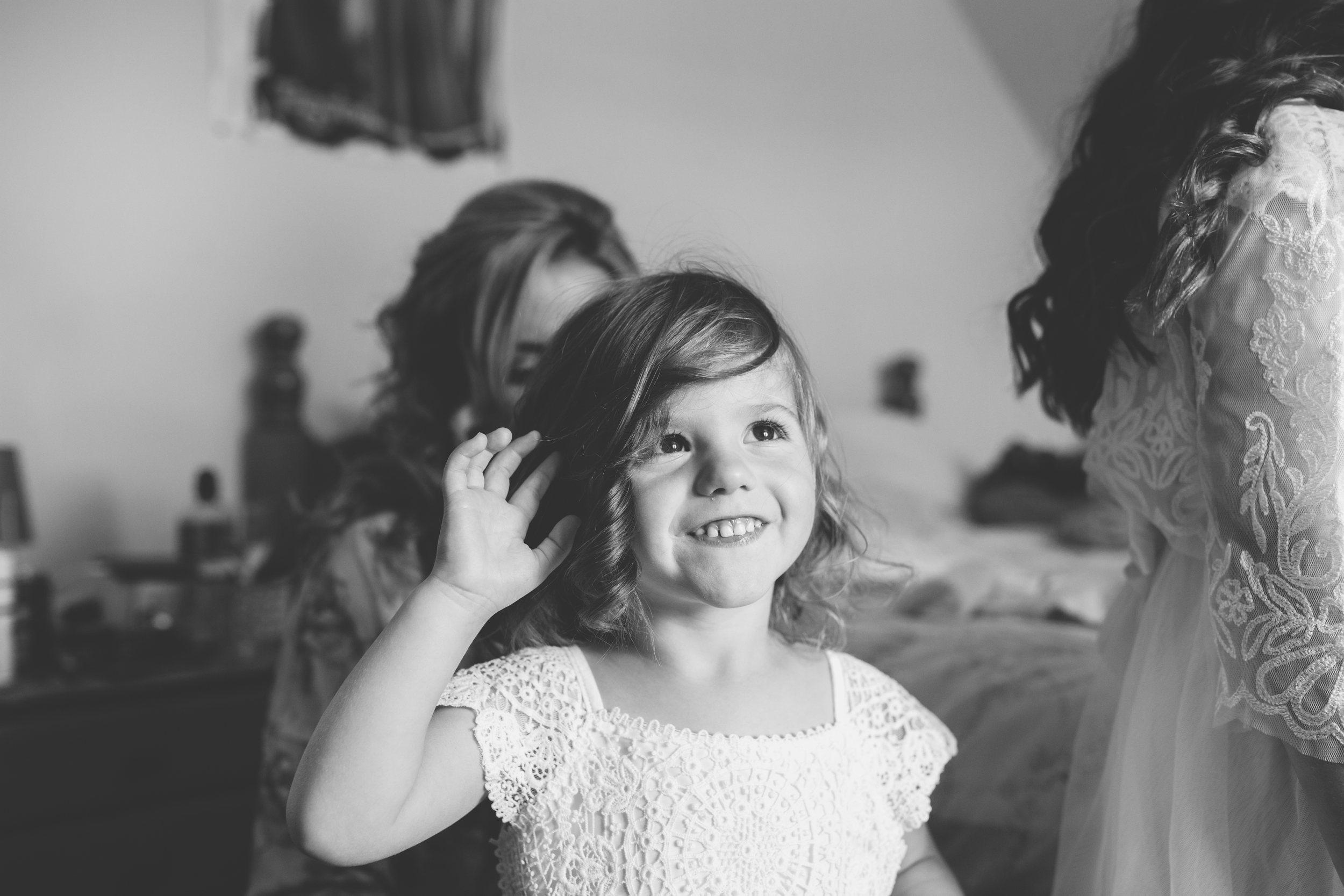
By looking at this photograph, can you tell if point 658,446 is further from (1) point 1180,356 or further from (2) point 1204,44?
(2) point 1204,44

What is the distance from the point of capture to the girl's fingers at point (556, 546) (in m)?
0.90

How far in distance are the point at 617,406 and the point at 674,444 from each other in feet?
0.18

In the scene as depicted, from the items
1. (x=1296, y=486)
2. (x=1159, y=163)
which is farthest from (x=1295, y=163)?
(x=1296, y=486)

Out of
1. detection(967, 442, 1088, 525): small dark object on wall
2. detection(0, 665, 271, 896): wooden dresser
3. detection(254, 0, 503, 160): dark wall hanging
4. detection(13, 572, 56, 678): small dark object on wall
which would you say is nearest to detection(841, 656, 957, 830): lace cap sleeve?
detection(0, 665, 271, 896): wooden dresser

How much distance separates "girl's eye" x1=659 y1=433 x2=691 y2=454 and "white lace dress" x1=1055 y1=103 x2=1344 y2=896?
0.38 m

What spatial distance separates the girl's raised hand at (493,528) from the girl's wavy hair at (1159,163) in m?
0.48

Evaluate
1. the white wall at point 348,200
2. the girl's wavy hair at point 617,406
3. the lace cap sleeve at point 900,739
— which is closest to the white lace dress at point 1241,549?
the lace cap sleeve at point 900,739

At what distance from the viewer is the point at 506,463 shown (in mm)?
902

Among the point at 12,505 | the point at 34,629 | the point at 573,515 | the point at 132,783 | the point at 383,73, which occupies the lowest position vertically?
the point at 132,783

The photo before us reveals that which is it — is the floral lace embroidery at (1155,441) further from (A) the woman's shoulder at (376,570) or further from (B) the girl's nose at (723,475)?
(A) the woman's shoulder at (376,570)

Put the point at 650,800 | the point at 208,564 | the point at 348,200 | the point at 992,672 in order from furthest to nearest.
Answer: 1. the point at 348,200
2. the point at 208,564
3. the point at 992,672
4. the point at 650,800

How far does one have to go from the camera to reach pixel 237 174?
2436 millimetres

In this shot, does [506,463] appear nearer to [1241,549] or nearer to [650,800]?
[650,800]

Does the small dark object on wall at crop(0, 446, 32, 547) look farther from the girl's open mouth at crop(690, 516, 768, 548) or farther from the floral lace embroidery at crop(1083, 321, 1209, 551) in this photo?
the floral lace embroidery at crop(1083, 321, 1209, 551)
